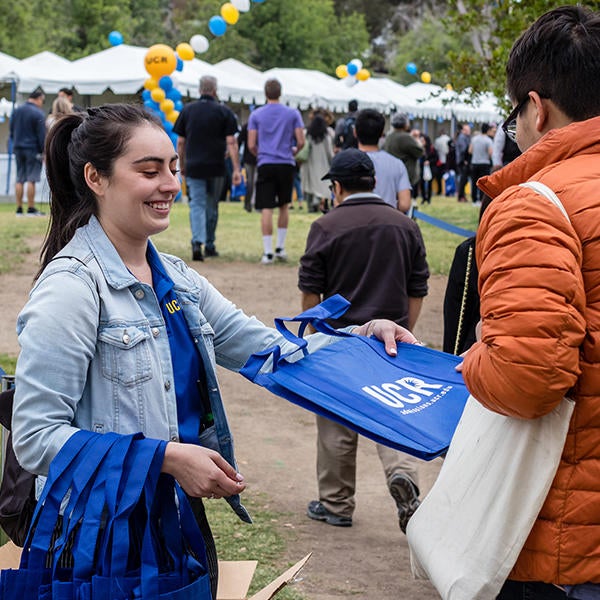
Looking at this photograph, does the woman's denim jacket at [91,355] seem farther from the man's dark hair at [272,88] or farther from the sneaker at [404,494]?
the man's dark hair at [272,88]

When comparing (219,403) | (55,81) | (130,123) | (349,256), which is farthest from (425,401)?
(55,81)

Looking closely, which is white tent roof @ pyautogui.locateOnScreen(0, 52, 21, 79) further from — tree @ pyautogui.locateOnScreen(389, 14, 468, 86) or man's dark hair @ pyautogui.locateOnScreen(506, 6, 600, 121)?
tree @ pyautogui.locateOnScreen(389, 14, 468, 86)

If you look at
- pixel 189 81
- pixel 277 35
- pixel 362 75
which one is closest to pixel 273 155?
pixel 189 81

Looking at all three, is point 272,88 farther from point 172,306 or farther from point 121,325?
point 121,325

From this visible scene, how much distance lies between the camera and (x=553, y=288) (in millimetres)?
2098

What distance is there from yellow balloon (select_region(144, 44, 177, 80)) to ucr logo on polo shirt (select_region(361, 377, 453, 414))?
61.8 ft

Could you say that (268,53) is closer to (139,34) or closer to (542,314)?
(139,34)

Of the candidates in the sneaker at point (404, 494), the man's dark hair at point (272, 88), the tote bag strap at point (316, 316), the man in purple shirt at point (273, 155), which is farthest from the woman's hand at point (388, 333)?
the man's dark hair at point (272, 88)

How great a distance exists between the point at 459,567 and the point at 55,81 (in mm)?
21986

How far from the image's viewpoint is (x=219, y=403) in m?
2.86

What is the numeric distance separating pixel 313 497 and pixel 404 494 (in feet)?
2.72

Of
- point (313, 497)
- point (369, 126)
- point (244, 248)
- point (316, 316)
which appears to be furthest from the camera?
point (244, 248)

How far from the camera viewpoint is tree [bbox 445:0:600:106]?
8883 millimetres

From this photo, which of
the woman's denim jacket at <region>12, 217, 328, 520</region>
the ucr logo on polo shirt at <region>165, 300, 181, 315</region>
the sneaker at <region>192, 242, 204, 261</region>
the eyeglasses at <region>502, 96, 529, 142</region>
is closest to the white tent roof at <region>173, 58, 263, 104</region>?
the sneaker at <region>192, 242, 204, 261</region>
